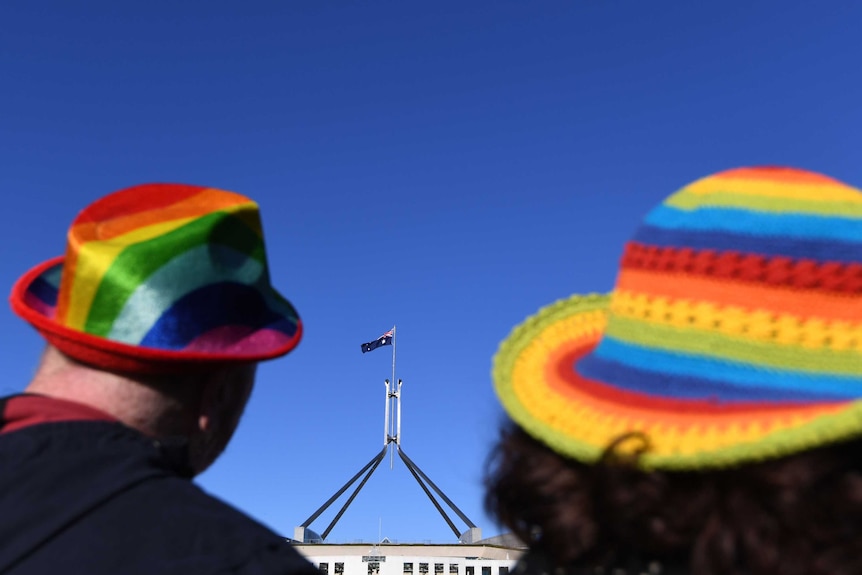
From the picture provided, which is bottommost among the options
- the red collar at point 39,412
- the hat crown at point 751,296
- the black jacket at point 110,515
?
the black jacket at point 110,515

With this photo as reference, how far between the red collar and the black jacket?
0.08 feet

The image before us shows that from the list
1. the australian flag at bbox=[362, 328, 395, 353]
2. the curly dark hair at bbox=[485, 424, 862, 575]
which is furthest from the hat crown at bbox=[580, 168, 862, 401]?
the australian flag at bbox=[362, 328, 395, 353]

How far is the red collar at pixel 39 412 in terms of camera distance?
2068mm

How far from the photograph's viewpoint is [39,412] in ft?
6.82

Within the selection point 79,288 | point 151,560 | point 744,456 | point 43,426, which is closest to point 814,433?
point 744,456

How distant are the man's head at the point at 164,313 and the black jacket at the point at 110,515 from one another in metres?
0.16

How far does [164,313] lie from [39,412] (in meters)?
0.36

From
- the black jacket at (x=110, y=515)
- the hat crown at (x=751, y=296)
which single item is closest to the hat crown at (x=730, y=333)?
Result: the hat crown at (x=751, y=296)

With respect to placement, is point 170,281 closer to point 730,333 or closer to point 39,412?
point 39,412

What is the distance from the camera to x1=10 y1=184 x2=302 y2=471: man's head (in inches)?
85.2

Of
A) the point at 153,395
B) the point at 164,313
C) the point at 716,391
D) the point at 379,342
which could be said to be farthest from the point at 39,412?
the point at 379,342

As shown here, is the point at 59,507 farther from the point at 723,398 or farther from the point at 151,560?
the point at 723,398

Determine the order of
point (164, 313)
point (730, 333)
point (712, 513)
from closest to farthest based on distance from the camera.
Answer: point (712, 513)
point (730, 333)
point (164, 313)

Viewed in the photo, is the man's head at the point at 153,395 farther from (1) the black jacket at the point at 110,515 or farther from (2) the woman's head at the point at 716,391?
(2) the woman's head at the point at 716,391
